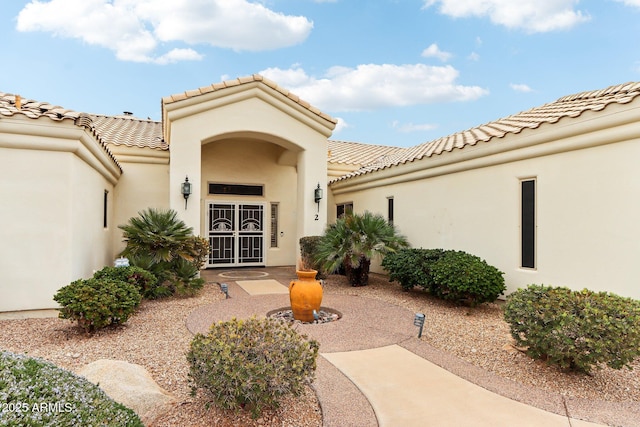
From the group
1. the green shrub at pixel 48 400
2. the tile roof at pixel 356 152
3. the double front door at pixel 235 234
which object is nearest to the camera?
the green shrub at pixel 48 400

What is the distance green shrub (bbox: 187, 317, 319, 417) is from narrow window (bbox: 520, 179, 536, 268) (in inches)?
247

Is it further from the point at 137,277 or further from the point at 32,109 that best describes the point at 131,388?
→ the point at 32,109

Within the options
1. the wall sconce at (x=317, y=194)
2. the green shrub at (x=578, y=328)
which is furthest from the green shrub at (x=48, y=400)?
the wall sconce at (x=317, y=194)

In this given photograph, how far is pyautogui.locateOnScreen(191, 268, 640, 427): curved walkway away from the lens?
367cm

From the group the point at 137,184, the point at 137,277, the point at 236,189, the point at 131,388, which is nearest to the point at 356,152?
the point at 236,189

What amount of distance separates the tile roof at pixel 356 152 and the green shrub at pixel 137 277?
9402mm

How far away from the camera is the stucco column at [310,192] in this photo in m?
12.5

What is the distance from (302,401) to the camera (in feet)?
12.7

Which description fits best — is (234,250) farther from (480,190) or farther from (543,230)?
(543,230)

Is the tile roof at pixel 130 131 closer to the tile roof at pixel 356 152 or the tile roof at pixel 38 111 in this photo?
the tile roof at pixel 38 111

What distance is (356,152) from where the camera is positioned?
19109 mm

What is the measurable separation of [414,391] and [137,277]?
636 centimetres

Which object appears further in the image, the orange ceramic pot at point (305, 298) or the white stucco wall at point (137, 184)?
the white stucco wall at point (137, 184)

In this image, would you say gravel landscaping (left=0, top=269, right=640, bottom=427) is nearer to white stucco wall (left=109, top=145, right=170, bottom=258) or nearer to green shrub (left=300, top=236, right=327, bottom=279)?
green shrub (left=300, top=236, right=327, bottom=279)
